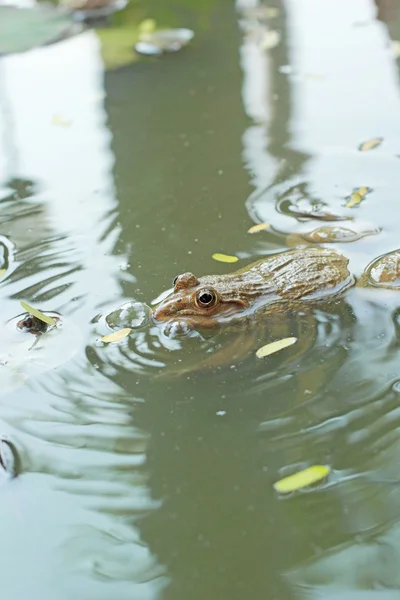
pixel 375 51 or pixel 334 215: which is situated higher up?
pixel 375 51

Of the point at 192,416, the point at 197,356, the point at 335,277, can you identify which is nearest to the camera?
the point at 192,416

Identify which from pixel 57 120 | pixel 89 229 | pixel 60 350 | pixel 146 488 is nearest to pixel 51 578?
pixel 146 488

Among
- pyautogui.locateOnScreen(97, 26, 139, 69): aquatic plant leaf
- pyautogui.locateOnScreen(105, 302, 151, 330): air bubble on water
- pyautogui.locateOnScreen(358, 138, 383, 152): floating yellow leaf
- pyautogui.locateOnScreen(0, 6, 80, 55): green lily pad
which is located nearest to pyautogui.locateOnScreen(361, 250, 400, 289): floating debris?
pyautogui.locateOnScreen(105, 302, 151, 330): air bubble on water

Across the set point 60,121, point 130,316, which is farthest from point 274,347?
point 60,121

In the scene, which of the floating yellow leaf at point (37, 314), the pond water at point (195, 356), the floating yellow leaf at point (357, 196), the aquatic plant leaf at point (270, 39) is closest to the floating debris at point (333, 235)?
the pond water at point (195, 356)

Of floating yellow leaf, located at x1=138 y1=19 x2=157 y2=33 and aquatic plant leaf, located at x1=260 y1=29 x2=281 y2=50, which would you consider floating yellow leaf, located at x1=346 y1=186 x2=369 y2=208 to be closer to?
aquatic plant leaf, located at x1=260 y1=29 x2=281 y2=50

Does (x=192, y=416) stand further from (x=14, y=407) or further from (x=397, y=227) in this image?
(x=397, y=227)

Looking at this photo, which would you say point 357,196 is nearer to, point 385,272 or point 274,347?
point 385,272

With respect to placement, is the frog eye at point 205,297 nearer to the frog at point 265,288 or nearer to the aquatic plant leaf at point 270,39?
the frog at point 265,288
